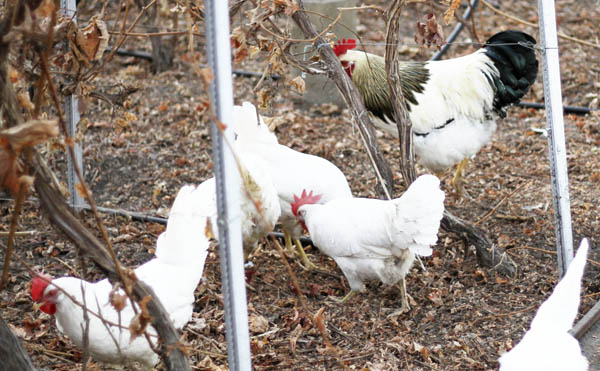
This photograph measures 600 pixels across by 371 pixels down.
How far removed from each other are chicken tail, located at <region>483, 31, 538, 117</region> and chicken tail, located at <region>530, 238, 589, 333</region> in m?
2.71

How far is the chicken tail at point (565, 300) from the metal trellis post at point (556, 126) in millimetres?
1285

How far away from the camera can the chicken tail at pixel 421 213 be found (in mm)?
3404

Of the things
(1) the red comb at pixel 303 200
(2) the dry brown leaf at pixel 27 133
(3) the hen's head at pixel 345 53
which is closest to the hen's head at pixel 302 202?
(1) the red comb at pixel 303 200

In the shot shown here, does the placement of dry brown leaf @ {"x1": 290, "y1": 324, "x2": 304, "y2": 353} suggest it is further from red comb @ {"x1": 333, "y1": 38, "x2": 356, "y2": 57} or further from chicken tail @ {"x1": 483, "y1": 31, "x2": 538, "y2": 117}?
chicken tail @ {"x1": 483, "y1": 31, "x2": 538, "y2": 117}

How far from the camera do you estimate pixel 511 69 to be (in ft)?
16.2

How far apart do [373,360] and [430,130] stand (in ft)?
6.85

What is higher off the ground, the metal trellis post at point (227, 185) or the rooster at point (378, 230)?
the metal trellis post at point (227, 185)

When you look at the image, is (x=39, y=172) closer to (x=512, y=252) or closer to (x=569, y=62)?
(x=512, y=252)

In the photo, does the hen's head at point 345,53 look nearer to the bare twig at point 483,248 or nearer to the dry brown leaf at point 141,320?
the bare twig at point 483,248

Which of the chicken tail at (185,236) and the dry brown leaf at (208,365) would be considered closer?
the chicken tail at (185,236)

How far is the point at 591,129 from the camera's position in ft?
20.5

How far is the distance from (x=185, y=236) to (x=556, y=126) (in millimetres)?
2028

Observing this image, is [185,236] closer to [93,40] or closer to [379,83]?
[93,40]

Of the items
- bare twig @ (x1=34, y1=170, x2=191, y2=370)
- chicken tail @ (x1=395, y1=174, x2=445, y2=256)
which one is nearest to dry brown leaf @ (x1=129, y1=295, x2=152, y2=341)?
bare twig @ (x1=34, y1=170, x2=191, y2=370)
